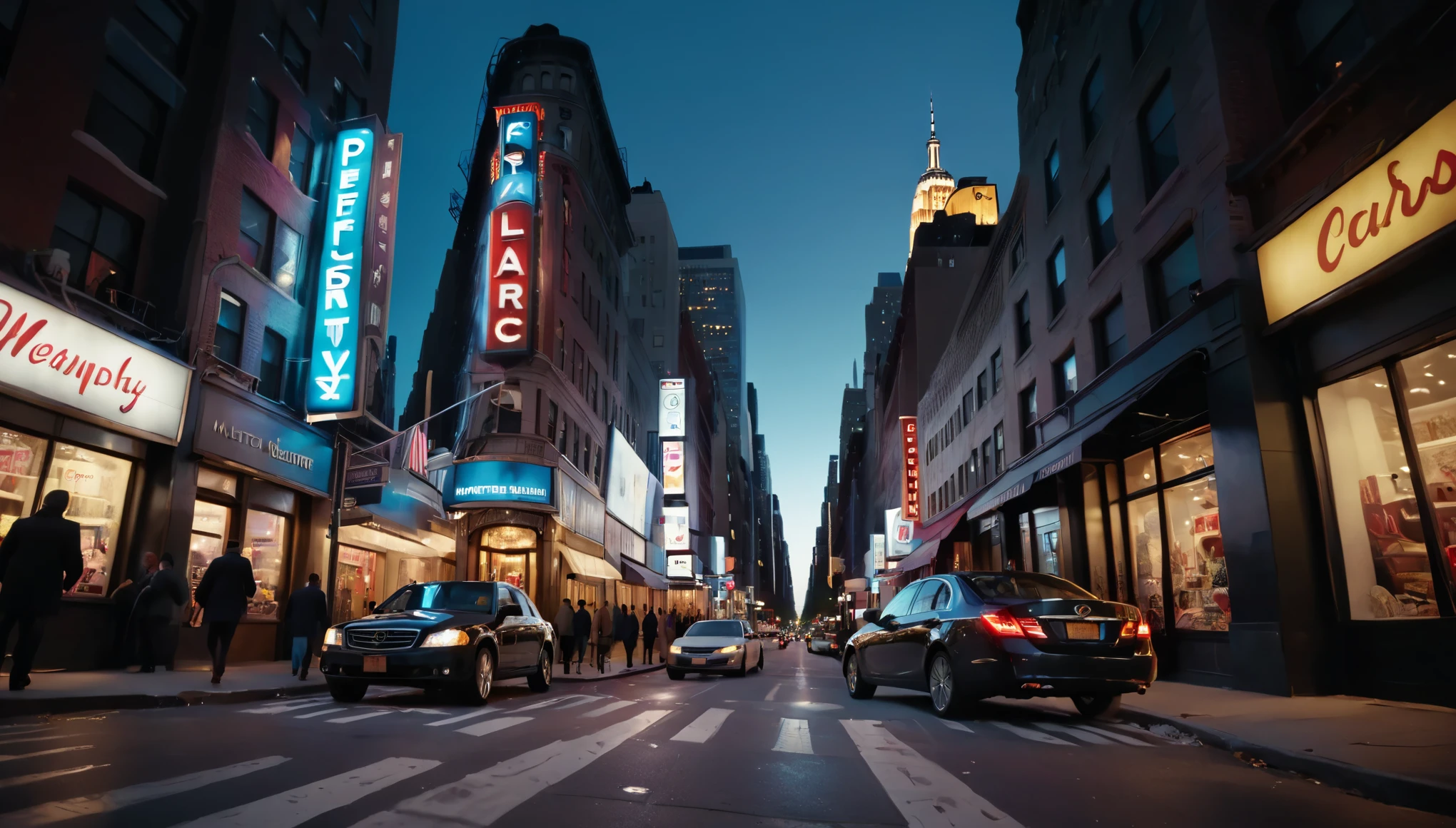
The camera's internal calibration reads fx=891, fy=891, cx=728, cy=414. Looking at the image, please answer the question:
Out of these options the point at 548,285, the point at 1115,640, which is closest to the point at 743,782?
the point at 1115,640

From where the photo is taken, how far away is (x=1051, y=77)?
77.7 ft

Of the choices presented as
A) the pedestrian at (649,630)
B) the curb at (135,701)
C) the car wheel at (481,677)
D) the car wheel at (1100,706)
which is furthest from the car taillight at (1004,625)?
the pedestrian at (649,630)

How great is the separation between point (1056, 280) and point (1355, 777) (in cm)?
1889

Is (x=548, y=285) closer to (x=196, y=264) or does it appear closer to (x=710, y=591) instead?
(x=196, y=264)

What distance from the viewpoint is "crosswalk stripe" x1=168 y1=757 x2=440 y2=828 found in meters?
4.27

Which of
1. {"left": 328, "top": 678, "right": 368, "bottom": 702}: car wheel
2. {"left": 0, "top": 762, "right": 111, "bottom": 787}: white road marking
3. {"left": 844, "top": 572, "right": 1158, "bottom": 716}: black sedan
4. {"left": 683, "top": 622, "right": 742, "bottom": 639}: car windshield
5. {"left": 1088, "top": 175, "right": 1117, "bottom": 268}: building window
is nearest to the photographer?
{"left": 0, "top": 762, "right": 111, "bottom": 787}: white road marking

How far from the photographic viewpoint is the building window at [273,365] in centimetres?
1888

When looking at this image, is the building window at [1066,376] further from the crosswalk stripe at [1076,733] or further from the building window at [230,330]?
the building window at [230,330]

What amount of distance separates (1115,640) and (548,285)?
23892mm

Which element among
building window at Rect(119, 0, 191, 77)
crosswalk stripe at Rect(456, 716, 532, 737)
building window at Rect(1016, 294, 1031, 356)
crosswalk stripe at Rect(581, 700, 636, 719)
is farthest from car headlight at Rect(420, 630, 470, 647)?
building window at Rect(1016, 294, 1031, 356)

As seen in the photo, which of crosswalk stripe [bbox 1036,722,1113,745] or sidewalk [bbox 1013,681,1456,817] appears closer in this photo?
sidewalk [bbox 1013,681,1456,817]

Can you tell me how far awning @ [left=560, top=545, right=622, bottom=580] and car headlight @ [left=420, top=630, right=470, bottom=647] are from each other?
19915 millimetres

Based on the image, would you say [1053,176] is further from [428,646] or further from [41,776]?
[41,776]

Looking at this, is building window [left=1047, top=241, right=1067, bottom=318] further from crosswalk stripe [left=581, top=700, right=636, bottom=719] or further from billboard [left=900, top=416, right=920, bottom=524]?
billboard [left=900, top=416, right=920, bottom=524]
